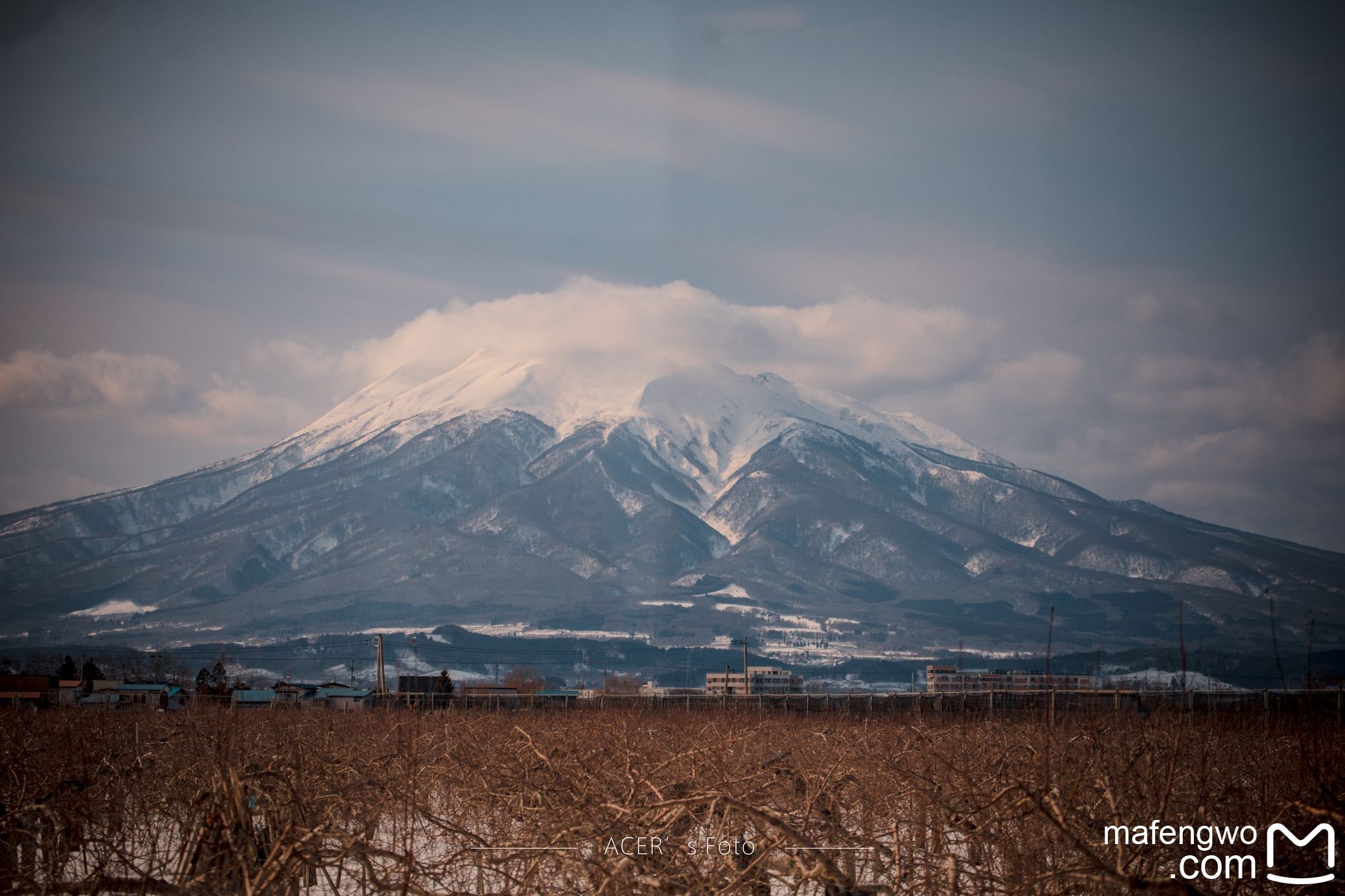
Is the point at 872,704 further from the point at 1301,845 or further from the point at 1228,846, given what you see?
the point at 1301,845

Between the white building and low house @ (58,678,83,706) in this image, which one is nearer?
low house @ (58,678,83,706)

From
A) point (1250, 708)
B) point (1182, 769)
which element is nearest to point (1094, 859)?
point (1182, 769)

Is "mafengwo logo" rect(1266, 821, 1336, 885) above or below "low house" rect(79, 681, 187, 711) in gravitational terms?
above

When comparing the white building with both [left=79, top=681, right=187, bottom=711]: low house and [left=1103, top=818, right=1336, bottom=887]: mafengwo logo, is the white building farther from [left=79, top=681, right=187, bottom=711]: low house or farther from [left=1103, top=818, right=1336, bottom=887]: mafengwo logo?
[left=1103, top=818, right=1336, bottom=887]: mafengwo logo

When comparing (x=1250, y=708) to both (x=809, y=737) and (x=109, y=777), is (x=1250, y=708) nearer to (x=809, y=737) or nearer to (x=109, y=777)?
(x=809, y=737)

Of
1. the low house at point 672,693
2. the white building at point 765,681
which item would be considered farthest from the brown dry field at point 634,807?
the white building at point 765,681

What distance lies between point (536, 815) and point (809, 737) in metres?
10.2

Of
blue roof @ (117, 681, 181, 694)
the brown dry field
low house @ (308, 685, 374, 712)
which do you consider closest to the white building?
low house @ (308, 685, 374, 712)

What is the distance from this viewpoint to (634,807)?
24.8ft

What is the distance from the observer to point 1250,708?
31.0 metres

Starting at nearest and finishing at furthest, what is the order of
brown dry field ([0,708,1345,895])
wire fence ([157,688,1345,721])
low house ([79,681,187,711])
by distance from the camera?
brown dry field ([0,708,1345,895]) → wire fence ([157,688,1345,721]) → low house ([79,681,187,711])

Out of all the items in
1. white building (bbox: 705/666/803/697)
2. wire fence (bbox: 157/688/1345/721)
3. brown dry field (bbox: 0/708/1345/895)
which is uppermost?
brown dry field (bbox: 0/708/1345/895)

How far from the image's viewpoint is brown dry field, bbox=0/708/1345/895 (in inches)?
271

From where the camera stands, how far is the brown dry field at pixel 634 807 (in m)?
6.88
